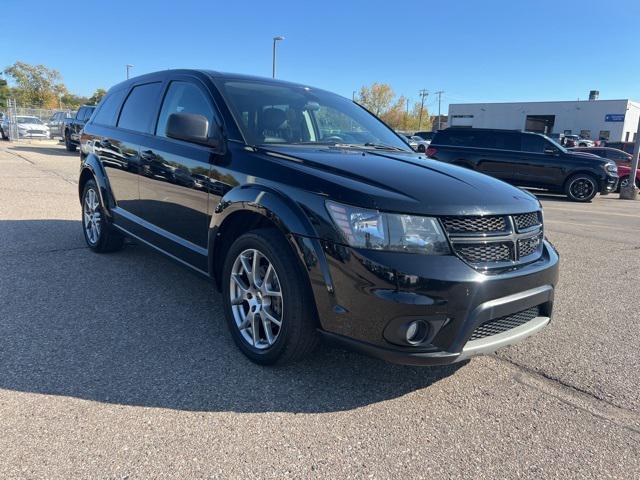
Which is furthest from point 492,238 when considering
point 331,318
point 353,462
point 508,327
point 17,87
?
point 17,87

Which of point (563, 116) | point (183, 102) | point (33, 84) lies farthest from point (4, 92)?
point (183, 102)

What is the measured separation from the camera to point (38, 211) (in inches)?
310

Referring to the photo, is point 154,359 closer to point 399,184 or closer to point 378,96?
point 399,184

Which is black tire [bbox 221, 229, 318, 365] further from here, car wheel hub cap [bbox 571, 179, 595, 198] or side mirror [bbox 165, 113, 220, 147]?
car wheel hub cap [bbox 571, 179, 595, 198]

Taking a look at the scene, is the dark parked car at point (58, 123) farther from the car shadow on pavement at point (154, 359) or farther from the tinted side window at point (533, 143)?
the car shadow on pavement at point (154, 359)

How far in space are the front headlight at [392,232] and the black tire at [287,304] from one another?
1.34 feet

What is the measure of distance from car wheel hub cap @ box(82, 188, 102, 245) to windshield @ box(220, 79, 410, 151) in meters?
2.52

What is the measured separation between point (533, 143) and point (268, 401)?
13440 millimetres

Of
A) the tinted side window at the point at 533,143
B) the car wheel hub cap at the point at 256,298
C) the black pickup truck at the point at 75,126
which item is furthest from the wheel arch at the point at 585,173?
the black pickup truck at the point at 75,126

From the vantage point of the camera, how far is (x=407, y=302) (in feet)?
7.94

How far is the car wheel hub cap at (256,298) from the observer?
297 cm

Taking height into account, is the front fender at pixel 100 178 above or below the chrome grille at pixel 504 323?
above

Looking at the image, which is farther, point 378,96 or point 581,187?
point 378,96

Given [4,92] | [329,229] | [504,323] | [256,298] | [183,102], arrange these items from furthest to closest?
[4,92] → [183,102] → [256,298] → [504,323] → [329,229]
